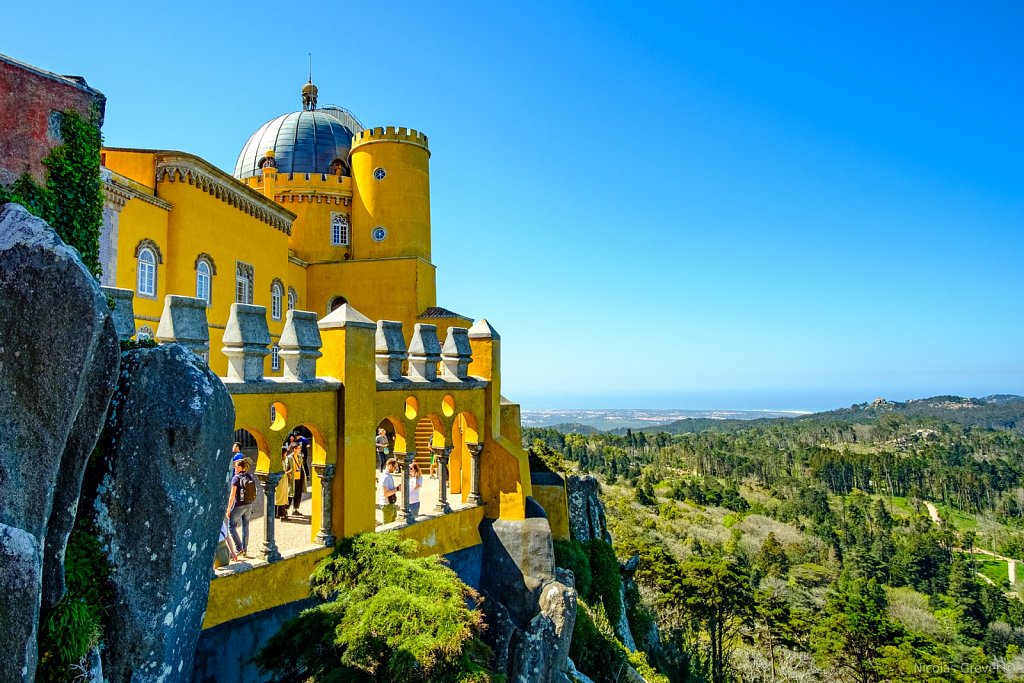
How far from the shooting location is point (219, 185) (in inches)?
816

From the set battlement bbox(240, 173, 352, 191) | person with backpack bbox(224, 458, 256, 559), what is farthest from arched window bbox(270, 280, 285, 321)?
person with backpack bbox(224, 458, 256, 559)

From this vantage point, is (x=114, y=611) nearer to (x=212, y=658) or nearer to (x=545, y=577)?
(x=212, y=658)

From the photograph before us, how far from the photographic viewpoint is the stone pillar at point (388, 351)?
1092cm

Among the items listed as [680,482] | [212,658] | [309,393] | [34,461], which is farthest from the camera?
[680,482]

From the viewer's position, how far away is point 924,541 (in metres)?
55.0

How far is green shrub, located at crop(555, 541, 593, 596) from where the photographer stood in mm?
15609

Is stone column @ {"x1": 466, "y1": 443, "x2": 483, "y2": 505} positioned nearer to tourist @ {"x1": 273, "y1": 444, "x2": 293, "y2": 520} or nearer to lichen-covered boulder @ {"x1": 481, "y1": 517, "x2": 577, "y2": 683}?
lichen-covered boulder @ {"x1": 481, "y1": 517, "x2": 577, "y2": 683}

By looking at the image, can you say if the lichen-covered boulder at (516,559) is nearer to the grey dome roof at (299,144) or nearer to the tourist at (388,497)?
the tourist at (388,497)

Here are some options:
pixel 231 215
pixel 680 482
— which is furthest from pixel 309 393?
pixel 680 482

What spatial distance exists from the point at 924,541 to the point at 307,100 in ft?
198

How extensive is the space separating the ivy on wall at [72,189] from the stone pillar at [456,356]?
683cm

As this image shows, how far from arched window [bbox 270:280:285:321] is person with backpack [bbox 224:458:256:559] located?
1575cm

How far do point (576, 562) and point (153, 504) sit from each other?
12.2m

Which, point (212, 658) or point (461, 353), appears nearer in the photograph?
point (212, 658)
